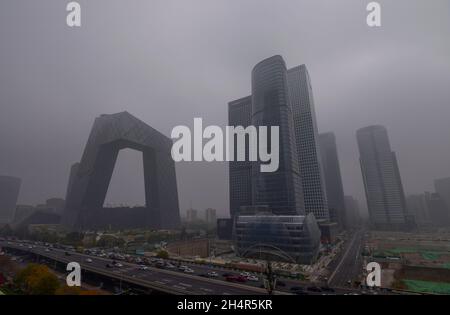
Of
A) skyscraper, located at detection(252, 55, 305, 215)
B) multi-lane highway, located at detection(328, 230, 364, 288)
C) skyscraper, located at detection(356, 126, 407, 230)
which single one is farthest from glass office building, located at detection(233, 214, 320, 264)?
skyscraper, located at detection(356, 126, 407, 230)

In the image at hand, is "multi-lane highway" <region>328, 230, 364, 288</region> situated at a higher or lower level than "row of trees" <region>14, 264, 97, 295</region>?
lower

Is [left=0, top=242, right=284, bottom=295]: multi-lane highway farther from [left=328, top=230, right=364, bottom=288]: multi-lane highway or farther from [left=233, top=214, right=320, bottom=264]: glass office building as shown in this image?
[left=233, top=214, right=320, bottom=264]: glass office building

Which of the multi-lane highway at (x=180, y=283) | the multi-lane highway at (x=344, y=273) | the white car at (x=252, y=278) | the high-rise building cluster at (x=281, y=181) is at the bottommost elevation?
the multi-lane highway at (x=344, y=273)

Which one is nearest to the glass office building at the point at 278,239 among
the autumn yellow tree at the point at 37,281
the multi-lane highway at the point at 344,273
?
the multi-lane highway at the point at 344,273

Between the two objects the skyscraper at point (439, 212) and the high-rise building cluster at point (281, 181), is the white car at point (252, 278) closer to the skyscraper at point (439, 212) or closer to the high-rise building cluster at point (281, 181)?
the high-rise building cluster at point (281, 181)

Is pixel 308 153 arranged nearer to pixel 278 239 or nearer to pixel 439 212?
pixel 278 239
